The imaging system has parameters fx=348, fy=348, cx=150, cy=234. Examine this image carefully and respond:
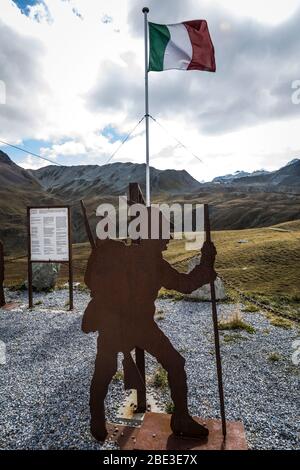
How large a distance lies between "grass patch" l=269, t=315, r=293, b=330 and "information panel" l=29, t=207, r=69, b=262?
7783 millimetres

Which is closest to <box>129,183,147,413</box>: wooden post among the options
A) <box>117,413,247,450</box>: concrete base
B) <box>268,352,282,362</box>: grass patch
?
<box>117,413,247,450</box>: concrete base

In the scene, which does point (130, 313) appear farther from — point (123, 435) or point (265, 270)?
point (265, 270)

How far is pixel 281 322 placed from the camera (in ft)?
37.3

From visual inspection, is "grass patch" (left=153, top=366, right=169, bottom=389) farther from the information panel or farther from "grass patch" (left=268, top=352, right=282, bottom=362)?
the information panel

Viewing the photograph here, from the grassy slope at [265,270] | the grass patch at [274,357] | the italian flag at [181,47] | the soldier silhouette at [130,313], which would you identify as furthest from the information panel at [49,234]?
the soldier silhouette at [130,313]

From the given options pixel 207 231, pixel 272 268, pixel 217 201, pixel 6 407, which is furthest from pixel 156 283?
pixel 217 201

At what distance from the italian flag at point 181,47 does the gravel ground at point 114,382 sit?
8.59 m

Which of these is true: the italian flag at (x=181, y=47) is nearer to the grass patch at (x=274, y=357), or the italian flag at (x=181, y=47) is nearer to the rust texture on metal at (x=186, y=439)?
the grass patch at (x=274, y=357)

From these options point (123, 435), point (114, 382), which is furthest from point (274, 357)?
point (123, 435)

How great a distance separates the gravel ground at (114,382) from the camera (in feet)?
18.7

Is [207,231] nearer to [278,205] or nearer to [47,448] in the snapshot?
[47,448]

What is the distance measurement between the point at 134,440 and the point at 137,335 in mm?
1615

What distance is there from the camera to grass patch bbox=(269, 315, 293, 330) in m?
11.0

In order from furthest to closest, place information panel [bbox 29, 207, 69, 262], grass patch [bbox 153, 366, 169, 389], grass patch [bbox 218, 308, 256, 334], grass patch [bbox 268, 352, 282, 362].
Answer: information panel [bbox 29, 207, 69, 262], grass patch [bbox 218, 308, 256, 334], grass patch [bbox 268, 352, 282, 362], grass patch [bbox 153, 366, 169, 389]
